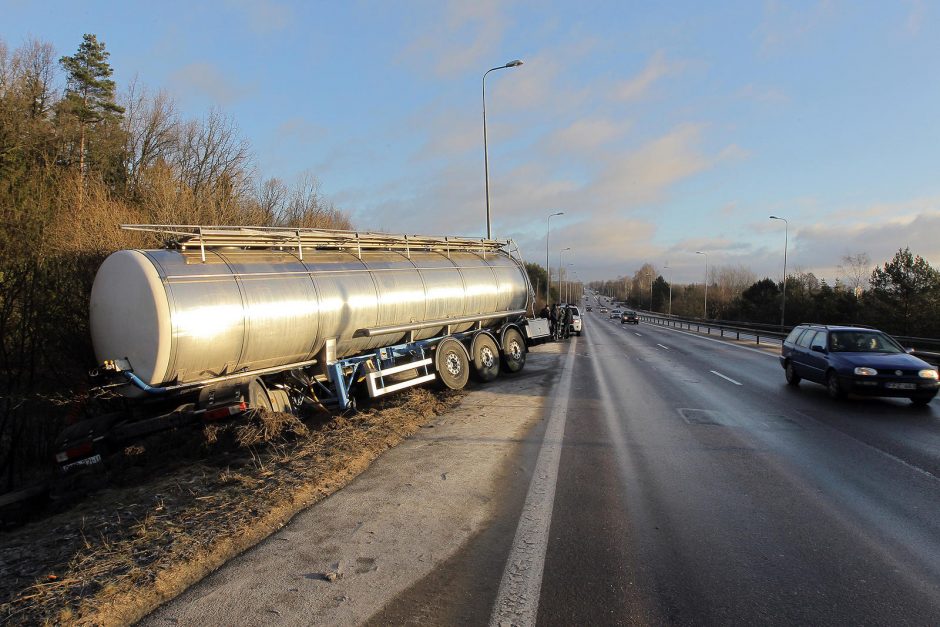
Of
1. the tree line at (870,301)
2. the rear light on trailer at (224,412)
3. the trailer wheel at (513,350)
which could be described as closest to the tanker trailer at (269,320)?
the rear light on trailer at (224,412)

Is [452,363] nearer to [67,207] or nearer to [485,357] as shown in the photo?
[485,357]

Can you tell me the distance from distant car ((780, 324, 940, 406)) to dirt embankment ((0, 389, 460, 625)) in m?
8.63

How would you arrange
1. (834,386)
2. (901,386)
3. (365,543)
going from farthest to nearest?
1. (834,386)
2. (901,386)
3. (365,543)

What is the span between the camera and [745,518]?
16.1 feet

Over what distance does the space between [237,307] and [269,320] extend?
1.76ft

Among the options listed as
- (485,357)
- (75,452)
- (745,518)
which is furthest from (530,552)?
(485,357)

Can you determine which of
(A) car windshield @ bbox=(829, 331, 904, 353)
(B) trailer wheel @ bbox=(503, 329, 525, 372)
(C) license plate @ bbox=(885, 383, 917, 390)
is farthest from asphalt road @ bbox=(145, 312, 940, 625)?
(B) trailer wheel @ bbox=(503, 329, 525, 372)

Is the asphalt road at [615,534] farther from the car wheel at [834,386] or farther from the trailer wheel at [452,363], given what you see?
the trailer wheel at [452,363]

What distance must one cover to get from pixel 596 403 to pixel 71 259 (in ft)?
36.6

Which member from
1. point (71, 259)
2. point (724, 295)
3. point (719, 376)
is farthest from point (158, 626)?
point (724, 295)

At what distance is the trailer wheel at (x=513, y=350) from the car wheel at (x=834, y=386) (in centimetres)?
747

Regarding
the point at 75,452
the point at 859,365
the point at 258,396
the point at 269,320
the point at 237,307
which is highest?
the point at 237,307

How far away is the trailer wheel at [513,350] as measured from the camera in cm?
1525

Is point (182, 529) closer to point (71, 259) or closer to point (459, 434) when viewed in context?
point (459, 434)
